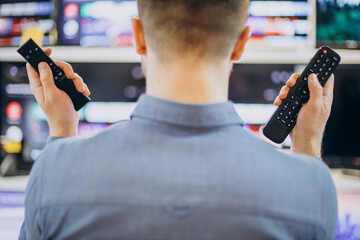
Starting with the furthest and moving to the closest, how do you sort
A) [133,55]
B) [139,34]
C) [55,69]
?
[133,55] < [55,69] < [139,34]

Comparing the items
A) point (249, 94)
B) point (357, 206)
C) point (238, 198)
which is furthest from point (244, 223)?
point (249, 94)

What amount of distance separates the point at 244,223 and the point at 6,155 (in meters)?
1.70

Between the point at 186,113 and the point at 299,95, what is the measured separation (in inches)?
14.8

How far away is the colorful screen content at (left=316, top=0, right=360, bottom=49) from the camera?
172cm

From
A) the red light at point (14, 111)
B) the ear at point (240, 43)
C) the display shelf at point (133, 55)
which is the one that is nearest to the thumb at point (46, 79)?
the ear at point (240, 43)

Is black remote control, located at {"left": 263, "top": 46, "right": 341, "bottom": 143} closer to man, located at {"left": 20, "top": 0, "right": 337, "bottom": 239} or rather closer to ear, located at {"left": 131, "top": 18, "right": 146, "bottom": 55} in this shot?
man, located at {"left": 20, "top": 0, "right": 337, "bottom": 239}

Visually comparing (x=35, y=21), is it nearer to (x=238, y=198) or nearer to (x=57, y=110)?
(x=57, y=110)

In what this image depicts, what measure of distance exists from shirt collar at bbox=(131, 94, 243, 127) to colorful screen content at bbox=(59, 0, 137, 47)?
1.30 metres

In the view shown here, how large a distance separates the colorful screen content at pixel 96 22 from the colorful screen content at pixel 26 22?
0.07 metres

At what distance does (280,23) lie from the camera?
1774mm

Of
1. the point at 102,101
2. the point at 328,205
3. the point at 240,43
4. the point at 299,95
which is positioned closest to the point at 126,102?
the point at 102,101

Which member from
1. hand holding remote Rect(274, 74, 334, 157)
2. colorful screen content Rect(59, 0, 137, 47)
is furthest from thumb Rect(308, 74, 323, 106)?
colorful screen content Rect(59, 0, 137, 47)

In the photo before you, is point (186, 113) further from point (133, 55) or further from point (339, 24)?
point (339, 24)

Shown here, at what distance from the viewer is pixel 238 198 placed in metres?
0.54
